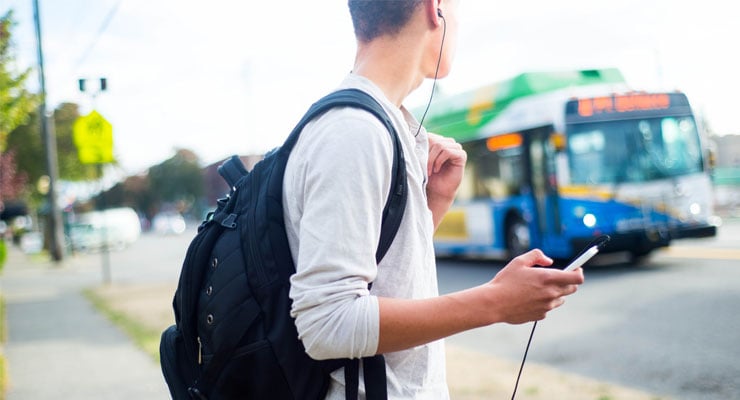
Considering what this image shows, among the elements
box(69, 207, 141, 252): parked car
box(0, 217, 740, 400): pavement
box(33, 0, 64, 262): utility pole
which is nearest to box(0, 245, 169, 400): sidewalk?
box(0, 217, 740, 400): pavement

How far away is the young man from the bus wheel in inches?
455

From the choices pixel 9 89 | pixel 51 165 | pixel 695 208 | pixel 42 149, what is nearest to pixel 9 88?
pixel 9 89

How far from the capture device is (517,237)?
43.5 feet

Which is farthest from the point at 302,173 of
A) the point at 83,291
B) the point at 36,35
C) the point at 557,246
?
the point at 36,35

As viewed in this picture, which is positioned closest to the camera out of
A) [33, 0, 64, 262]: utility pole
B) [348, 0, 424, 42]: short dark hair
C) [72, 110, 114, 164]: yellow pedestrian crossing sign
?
[348, 0, 424, 42]: short dark hair

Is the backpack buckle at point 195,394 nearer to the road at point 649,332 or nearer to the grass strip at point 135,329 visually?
the road at point 649,332

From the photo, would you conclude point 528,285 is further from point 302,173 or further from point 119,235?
point 119,235

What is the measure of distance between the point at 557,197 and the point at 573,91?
5.99 feet

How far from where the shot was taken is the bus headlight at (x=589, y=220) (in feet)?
37.7

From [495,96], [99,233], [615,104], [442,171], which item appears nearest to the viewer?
[442,171]

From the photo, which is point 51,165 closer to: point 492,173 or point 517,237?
point 492,173

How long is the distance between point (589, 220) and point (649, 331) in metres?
4.68

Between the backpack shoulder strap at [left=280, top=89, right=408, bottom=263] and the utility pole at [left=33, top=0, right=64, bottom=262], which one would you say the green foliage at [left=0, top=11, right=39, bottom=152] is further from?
the utility pole at [left=33, top=0, right=64, bottom=262]

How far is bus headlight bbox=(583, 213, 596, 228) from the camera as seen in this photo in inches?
452
